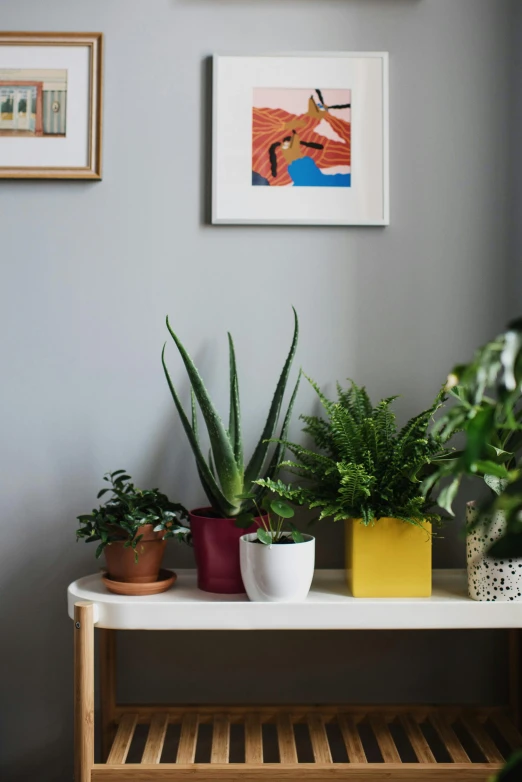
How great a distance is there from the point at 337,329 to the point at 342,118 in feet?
1.34

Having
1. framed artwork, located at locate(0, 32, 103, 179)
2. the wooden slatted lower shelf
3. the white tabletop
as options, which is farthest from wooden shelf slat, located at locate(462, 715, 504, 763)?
framed artwork, located at locate(0, 32, 103, 179)

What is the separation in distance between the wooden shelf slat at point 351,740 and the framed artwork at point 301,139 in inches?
36.3

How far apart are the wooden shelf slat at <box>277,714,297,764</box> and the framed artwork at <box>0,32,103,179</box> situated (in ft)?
3.49

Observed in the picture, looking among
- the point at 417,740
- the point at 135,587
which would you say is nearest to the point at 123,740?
the point at 135,587

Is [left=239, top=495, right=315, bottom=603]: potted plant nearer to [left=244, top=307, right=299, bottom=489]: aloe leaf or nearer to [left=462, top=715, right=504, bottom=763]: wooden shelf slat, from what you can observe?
[left=244, top=307, right=299, bottom=489]: aloe leaf

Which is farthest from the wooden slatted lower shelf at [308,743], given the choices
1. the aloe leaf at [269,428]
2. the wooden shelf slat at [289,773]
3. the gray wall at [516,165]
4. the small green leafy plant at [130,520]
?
the gray wall at [516,165]

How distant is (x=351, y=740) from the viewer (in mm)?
1125

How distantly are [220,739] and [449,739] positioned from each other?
39 cm

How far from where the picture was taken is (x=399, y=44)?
1.30m

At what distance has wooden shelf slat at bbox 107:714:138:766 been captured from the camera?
1050mm

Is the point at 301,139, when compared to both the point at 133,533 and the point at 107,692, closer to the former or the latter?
the point at 133,533

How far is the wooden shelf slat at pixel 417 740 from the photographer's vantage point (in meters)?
1.06

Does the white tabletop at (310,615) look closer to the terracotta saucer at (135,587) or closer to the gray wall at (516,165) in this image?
the terracotta saucer at (135,587)

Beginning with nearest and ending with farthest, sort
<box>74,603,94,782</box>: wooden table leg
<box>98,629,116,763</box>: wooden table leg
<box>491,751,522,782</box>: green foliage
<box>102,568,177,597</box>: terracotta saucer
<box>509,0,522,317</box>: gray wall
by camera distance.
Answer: <box>491,751,522,782</box>: green foliage → <box>74,603,94,782</box>: wooden table leg → <box>102,568,177,597</box>: terracotta saucer → <box>98,629,116,763</box>: wooden table leg → <box>509,0,522,317</box>: gray wall
